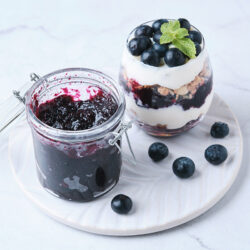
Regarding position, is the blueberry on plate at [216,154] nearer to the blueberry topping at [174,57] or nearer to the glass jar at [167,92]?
the glass jar at [167,92]

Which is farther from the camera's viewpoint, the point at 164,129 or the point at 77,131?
the point at 164,129

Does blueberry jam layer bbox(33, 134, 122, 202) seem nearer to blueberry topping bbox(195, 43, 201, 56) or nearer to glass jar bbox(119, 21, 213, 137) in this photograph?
glass jar bbox(119, 21, 213, 137)

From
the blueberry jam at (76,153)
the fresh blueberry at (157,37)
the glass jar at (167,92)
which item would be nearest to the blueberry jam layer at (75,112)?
the blueberry jam at (76,153)

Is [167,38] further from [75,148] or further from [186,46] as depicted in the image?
[75,148]

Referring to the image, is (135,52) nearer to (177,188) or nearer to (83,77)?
(83,77)

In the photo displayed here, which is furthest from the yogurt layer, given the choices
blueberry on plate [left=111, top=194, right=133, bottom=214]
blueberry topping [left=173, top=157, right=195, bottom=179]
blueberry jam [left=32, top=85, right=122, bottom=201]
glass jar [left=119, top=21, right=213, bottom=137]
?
blueberry on plate [left=111, top=194, right=133, bottom=214]

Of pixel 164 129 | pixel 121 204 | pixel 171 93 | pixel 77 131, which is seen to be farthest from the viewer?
pixel 164 129

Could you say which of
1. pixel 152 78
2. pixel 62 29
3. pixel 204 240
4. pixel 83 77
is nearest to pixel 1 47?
pixel 62 29

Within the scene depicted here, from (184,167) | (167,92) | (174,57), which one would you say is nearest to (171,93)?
(167,92)
